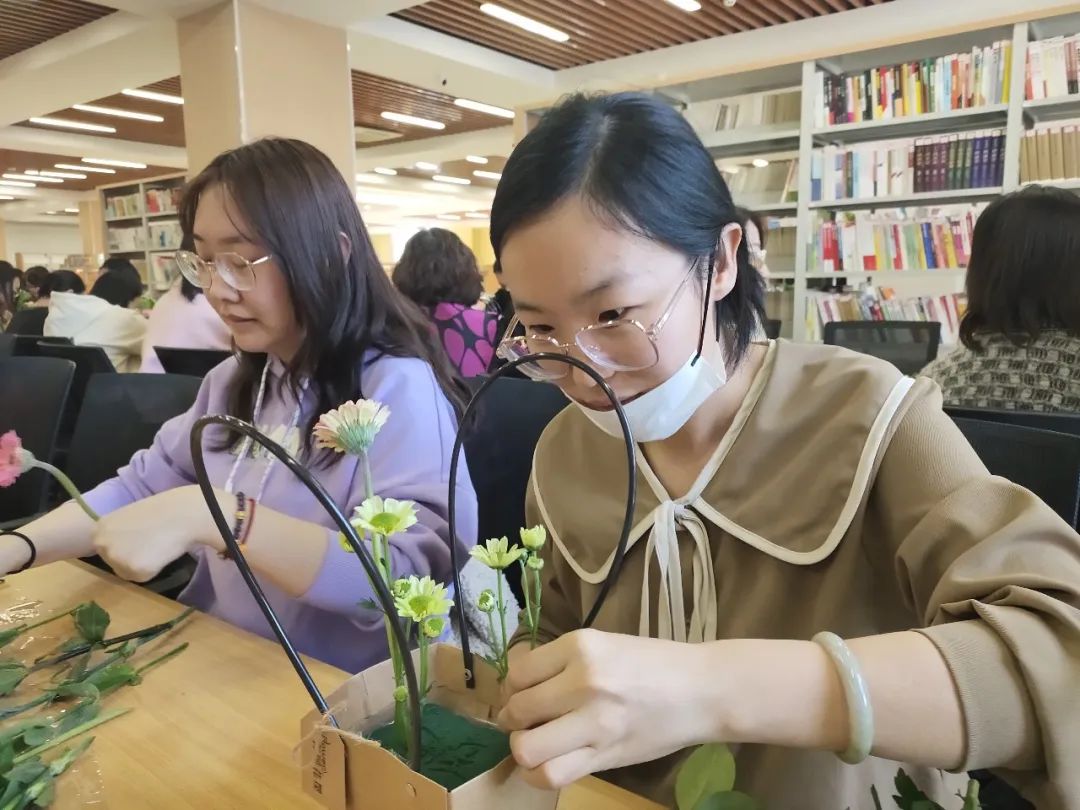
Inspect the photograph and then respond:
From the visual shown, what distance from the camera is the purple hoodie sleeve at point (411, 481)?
0.93m

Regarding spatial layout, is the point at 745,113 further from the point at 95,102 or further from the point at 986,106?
the point at 95,102

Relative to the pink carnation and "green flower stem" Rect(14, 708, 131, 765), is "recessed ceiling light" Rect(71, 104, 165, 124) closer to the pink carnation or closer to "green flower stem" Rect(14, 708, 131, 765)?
the pink carnation

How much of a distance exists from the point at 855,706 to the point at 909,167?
Answer: 390cm

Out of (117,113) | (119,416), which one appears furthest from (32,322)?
(119,416)

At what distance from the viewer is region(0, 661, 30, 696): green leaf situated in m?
0.84

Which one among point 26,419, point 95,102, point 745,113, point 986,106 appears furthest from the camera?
point 95,102

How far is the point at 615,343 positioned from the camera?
0.72 metres

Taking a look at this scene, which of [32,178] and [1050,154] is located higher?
[32,178]

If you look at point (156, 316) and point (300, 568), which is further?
point (156, 316)

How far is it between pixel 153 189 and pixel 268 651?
8434 millimetres

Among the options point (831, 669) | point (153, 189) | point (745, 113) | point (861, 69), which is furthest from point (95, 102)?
point (831, 669)

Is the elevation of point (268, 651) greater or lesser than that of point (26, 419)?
lesser

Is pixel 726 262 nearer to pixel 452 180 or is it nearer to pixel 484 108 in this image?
pixel 484 108

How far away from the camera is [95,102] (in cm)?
675
